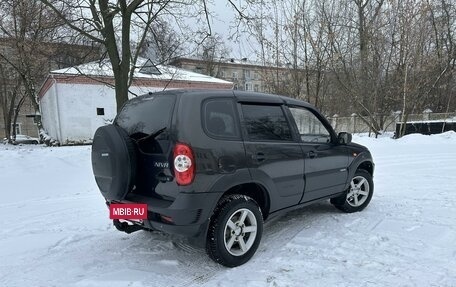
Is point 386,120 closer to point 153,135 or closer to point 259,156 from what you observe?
point 259,156

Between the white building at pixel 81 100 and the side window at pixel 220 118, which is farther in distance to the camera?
the white building at pixel 81 100

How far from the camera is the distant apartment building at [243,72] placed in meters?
19.8

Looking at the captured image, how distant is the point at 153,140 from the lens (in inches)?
147

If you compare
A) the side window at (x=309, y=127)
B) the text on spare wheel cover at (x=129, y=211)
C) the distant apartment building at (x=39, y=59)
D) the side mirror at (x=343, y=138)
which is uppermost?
the distant apartment building at (x=39, y=59)

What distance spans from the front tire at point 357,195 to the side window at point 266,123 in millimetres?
1706

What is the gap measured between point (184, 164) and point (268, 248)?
1.66 metres

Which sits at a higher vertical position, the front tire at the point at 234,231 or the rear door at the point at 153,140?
the rear door at the point at 153,140

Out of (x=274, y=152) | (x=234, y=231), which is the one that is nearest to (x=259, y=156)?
(x=274, y=152)

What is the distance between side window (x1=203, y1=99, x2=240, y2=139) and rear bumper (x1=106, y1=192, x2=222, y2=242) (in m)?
0.64

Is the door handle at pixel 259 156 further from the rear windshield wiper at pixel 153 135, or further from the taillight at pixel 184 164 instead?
the rear windshield wiper at pixel 153 135

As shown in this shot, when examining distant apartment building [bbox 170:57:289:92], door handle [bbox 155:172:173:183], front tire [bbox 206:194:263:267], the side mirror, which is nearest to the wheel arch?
front tire [bbox 206:194:263:267]

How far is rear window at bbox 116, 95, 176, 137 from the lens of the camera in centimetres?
372

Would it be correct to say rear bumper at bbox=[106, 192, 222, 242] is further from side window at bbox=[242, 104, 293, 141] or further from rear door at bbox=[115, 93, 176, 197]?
side window at bbox=[242, 104, 293, 141]

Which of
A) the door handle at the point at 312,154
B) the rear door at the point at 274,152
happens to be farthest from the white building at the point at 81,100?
the rear door at the point at 274,152
